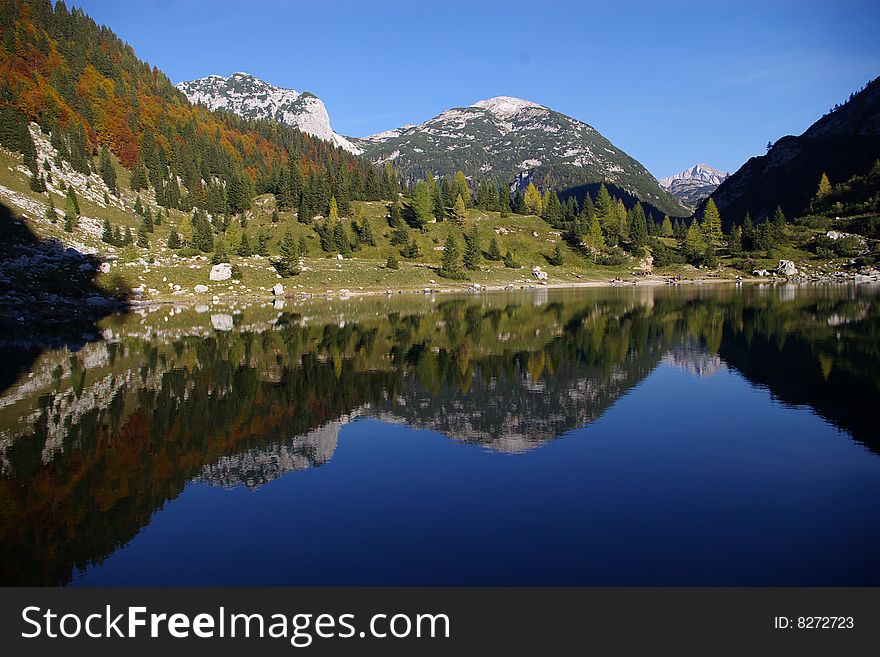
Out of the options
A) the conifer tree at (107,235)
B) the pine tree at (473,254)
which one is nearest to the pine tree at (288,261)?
the conifer tree at (107,235)

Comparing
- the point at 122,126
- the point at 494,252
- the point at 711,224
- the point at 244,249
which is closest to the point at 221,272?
the point at 244,249

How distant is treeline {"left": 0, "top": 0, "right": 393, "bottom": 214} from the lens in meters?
126

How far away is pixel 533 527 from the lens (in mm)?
13242

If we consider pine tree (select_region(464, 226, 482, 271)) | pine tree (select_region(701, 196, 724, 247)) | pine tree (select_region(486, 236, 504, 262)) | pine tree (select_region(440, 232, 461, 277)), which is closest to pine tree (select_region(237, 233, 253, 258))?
pine tree (select_region(440, 232, 461, 277))

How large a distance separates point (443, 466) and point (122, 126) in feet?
538

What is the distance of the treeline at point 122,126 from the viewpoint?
414ft

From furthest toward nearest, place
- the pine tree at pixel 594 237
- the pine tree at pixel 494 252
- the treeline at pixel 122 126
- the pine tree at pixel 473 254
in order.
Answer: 1. the pine tree at pixel 594 237
2. the pine tree at pixel 494 252
3. the treeline at pixel 122 126
4. the pine tree at pixel 473 254

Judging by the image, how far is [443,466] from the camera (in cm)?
1809

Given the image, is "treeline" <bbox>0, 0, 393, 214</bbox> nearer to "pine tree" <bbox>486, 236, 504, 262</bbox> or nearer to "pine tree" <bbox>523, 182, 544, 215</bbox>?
"pine tree" <bbox>486, 236, 504, 262</bbox>

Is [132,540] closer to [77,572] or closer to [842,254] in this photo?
[77,572]

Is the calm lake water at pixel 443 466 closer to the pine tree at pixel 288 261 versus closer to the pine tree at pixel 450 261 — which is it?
the pine tree at pixel 288 261

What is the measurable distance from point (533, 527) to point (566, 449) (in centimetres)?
650

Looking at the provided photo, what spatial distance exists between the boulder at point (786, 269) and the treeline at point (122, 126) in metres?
102

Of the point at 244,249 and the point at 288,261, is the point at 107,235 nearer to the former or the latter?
the point at 244,249
